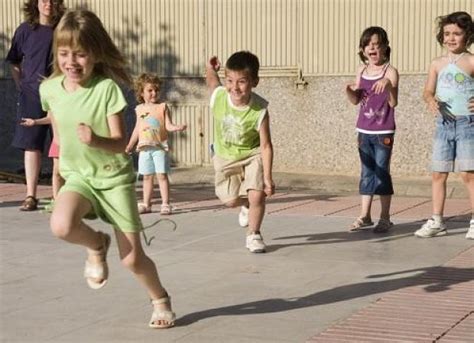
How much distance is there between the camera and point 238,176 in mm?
8320

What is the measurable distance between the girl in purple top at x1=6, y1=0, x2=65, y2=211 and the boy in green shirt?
8.66 ft

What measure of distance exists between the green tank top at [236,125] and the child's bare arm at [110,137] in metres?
2.47

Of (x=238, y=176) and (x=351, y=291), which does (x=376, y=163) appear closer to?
(x=238, y=176)

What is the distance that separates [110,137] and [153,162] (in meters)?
4.65

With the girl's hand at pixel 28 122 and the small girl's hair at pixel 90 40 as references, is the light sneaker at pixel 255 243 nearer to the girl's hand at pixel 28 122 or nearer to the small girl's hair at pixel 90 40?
the small girl's hair at pixel 90 40

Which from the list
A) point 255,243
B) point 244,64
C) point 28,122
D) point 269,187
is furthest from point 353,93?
point 28,122

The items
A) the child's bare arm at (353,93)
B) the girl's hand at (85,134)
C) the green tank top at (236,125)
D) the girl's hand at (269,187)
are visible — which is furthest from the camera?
the child's bare arm at (353,93)

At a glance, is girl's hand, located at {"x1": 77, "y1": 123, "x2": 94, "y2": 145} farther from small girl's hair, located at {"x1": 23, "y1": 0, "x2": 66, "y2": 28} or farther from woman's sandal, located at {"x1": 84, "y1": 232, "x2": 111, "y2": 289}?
small girl's hair, located at {"x1": 23, "y1": 0, "x2": 66, "y2": 28}

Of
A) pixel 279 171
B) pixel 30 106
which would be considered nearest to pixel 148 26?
pixel 279 171

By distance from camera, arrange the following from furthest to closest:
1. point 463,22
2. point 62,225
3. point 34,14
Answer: point 34,14 → point 463,22 → point 62,225

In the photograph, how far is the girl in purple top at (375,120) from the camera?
8961 millimetres

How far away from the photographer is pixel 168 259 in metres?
7.91

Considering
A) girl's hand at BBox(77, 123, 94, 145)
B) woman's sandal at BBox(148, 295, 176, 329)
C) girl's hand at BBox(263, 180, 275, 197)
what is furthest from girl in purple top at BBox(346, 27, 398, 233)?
girl's hand at BBox(77, 123, 94, 145)

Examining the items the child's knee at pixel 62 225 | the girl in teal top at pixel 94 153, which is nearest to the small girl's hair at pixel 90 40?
the girl in teal top at pixel 94 153
